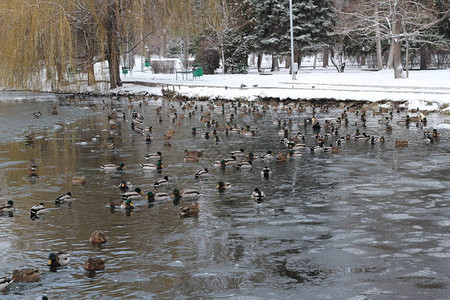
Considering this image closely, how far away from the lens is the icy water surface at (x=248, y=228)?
395 inches

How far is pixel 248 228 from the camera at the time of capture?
1296 centimetres

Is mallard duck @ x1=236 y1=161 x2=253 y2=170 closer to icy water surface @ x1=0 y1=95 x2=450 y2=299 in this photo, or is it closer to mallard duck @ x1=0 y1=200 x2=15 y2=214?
icy water surface @ x1=0 y1=95 x2=450 y2=299

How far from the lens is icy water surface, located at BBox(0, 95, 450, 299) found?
1004 cm

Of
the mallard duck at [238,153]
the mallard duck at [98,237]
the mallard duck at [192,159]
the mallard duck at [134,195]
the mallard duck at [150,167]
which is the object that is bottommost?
the mallard duck at [98,237]

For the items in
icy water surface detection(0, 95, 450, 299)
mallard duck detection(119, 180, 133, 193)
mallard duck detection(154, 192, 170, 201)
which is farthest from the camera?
mallard duck detection(119, 180, 133, 193)

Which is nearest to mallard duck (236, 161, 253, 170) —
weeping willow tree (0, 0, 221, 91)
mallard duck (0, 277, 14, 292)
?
mallard duck (0, 277, 14, 292)

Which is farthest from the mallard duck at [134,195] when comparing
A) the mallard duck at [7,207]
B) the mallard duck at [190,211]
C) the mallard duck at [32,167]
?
the mallard duck at [32,167]

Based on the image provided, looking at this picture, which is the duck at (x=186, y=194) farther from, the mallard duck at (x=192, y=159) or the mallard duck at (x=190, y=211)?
the mallard duck at (x=192, y=159)

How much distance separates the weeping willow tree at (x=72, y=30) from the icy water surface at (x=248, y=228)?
17.9 meters

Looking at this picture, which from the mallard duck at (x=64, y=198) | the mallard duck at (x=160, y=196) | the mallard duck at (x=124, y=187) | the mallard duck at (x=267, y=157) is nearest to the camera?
the mallard duck at (x=64, y=198)

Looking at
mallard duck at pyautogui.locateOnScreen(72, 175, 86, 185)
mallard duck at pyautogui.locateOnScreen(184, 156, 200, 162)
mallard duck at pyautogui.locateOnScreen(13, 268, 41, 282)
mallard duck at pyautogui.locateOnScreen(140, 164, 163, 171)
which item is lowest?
mallard duck at pyautogui.locateOnScreen(13, 268, 41, 282)

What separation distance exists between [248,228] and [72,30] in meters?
31.3

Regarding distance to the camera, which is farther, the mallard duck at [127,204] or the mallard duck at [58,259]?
the mallard duck at [127,204]

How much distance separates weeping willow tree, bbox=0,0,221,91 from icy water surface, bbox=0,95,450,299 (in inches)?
704
